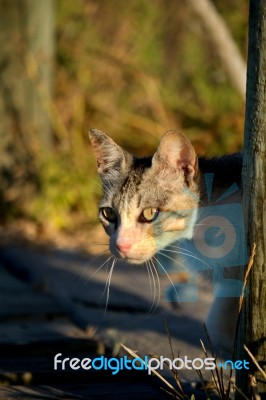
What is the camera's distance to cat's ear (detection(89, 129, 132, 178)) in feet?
11.7

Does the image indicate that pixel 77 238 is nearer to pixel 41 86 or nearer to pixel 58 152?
pixel 58 152

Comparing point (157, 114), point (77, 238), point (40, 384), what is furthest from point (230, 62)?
point (40, 384)

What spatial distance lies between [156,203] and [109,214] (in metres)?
0.29

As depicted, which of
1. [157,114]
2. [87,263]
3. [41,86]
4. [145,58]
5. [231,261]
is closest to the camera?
[231,261]

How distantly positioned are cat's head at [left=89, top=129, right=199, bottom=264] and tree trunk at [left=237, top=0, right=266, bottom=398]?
1.89 ft

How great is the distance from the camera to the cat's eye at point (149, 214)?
3.27 meters

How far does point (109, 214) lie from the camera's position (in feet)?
11.4

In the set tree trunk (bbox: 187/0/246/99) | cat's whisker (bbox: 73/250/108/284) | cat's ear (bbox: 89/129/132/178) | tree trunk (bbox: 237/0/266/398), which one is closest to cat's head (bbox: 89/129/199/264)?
cat's ear (bbox: 89/129/132/178)

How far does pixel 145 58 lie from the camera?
9.54 m

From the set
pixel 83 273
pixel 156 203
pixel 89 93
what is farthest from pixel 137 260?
pixel 89 93

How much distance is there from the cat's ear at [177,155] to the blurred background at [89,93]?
363cm

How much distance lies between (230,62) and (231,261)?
4.41m

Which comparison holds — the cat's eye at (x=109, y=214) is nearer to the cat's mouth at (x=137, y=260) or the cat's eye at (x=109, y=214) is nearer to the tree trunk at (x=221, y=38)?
the cat's mouth at (x=137, y=260)

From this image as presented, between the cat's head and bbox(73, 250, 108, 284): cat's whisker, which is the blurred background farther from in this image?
the cat's head
